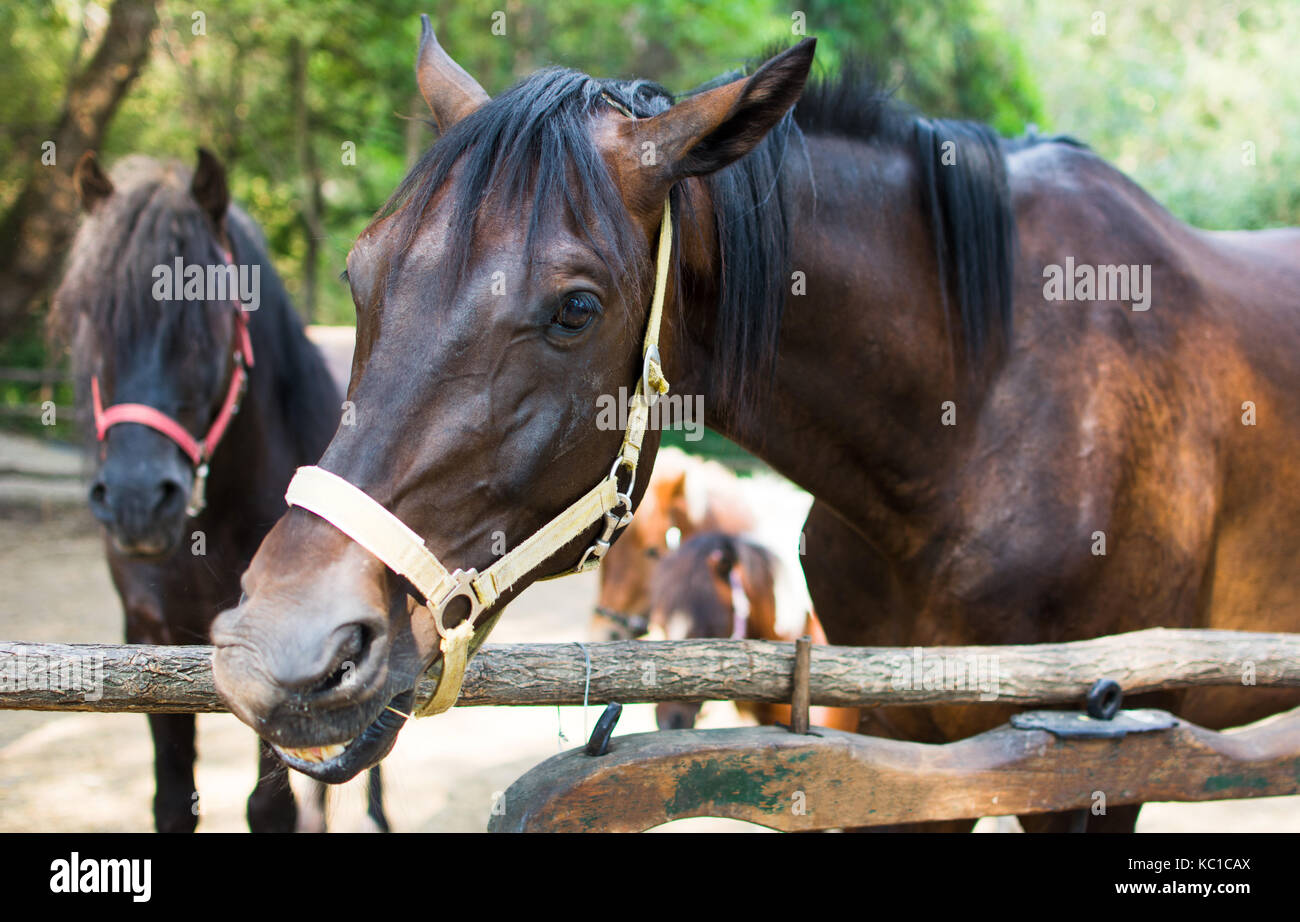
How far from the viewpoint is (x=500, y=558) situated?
147cm

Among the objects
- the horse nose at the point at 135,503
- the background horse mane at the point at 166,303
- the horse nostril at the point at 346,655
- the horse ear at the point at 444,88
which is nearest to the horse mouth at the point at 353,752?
the horse nostril at the point at 346,655

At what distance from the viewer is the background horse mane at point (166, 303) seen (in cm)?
299

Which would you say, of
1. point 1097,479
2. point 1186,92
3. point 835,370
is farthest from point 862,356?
point 1186,92

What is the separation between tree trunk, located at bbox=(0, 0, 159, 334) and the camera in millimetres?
9523

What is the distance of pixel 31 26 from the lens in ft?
38.7

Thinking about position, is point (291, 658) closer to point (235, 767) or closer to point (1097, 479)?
point (1097, 479)

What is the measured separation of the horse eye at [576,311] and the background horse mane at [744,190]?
70 millimetres

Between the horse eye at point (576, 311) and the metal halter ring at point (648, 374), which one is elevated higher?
the horse eye at point (576, 311)

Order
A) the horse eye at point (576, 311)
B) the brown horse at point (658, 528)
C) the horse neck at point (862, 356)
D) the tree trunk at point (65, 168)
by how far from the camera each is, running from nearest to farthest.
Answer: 1. the horse eye at point (576, 311)
2. the horse neck at point (862, 356)
3. the brown horse at point (658, 528)
4. the tree trunk at point (65, 168)

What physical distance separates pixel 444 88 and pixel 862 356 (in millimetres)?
1081

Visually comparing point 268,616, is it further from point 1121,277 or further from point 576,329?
point 1121,277

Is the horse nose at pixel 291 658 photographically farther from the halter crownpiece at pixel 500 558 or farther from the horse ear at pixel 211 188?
the horse ear at pixel 211 188

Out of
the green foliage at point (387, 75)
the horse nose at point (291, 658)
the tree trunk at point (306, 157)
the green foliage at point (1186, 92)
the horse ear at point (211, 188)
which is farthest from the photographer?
the green foliage at point (1186, 92)
